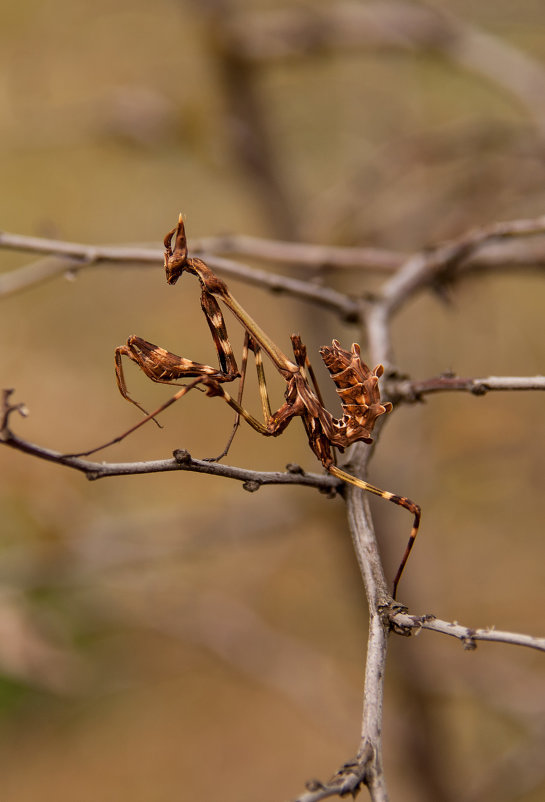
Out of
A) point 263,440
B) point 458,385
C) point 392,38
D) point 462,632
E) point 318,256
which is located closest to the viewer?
point 462,632

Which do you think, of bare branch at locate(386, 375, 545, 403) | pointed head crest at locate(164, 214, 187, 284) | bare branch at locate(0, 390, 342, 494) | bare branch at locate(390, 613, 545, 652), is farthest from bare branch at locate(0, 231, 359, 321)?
bare branch at locate(390, 613, 545, 652)

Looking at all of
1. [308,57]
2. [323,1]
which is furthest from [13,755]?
[323,1]

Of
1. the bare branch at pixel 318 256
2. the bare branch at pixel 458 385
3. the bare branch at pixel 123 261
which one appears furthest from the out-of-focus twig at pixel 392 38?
the bare branch at pixel 458 385

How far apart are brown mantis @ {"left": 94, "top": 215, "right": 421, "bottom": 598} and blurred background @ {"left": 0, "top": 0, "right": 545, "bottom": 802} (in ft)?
1.31

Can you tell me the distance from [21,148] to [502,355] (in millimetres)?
2067

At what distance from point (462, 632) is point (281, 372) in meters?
0.41

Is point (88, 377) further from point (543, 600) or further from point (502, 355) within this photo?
point (543, 600)

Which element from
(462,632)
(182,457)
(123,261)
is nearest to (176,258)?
(123,261)

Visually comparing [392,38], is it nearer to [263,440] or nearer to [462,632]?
[462,632]

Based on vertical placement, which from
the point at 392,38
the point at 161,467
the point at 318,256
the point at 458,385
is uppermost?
the point at 392,38

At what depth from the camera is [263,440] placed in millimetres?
4266

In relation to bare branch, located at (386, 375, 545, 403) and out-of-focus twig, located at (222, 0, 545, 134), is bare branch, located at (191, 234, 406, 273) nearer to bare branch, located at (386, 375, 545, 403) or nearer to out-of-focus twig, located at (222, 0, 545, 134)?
bare branch, located at (386, 375, 545, 403)

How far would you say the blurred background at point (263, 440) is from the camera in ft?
6.86

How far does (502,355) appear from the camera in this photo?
9.89 feet
